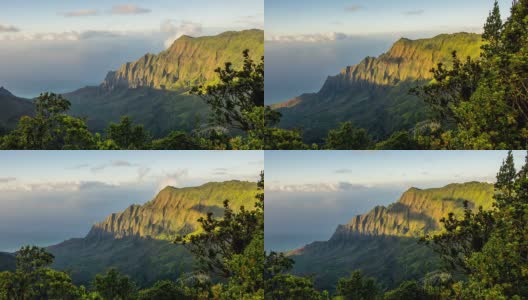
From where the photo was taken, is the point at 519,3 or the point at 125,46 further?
the point at 125,46

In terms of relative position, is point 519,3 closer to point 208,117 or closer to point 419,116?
point 419,116

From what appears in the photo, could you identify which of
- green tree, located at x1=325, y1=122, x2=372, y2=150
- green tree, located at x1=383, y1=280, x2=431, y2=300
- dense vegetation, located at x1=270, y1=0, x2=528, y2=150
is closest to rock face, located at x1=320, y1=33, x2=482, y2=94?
dense vegetation, located at x1=270, y1=0, x2=528, y2=150

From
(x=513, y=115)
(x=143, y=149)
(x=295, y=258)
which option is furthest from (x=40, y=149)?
(x=513, y=115)

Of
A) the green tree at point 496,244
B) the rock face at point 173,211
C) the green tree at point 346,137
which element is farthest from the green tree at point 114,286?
the green tree at point 496,244

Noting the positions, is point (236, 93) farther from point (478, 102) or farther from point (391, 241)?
point (478, 102)

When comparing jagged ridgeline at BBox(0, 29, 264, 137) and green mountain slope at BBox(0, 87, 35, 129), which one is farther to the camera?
jagged ridgeline at BBox(0, 29, 264, 137)

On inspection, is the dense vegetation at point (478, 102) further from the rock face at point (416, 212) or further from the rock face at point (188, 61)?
the rock face at point (188, 61)

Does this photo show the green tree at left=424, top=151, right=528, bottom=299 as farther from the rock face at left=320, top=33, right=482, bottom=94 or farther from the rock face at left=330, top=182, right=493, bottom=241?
the rock face at left=320, top=33, right=482, bottom=94

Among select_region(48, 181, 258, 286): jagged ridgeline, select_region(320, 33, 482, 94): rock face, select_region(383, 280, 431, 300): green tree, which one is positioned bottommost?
select_region(383, 280, 431, 300): green tree
